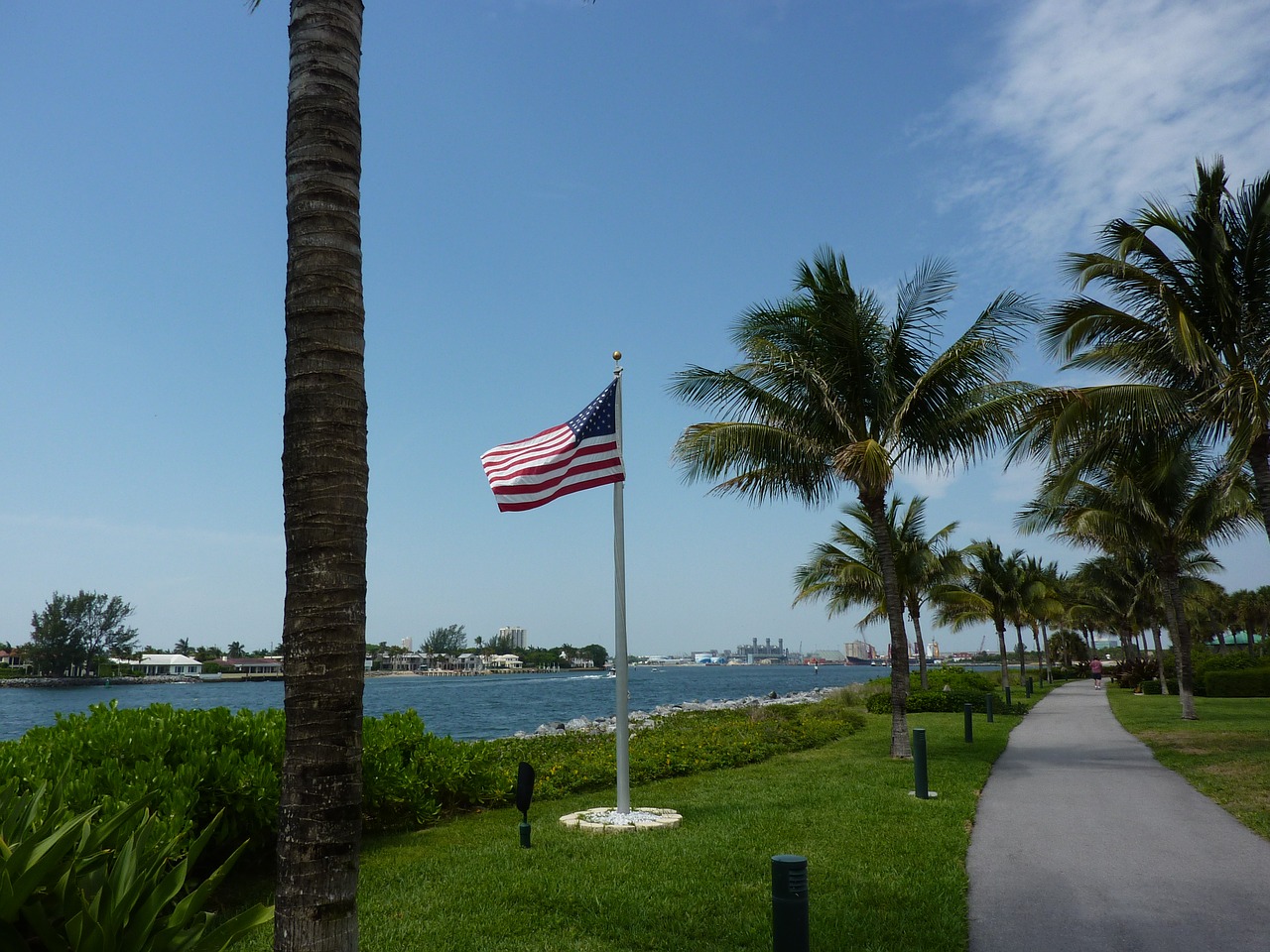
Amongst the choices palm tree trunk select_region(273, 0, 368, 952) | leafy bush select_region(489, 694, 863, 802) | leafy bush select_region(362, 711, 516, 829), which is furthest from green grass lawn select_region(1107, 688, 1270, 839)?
palm tree trunk select_region(273, 0, 368, 952)

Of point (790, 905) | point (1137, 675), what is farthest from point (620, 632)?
point (1137, 675)

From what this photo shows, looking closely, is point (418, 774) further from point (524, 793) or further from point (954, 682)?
point (954, 682)

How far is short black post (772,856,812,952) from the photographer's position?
4.17 metres

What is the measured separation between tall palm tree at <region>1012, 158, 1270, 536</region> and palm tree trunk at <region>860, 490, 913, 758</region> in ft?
9.99

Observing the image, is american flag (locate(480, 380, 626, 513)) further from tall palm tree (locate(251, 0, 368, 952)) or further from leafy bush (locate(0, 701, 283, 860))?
tall palm tree (locate(251, 0, 368, 952))

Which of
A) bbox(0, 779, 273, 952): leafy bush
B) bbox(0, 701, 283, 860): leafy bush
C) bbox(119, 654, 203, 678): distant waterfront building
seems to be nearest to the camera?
bbox(0, 779, 273, 952): leafy bush

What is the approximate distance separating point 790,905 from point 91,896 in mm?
2989

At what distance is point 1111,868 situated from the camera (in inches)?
304

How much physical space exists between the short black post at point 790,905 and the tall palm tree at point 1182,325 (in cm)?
1180

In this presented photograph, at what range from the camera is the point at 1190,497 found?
23.8 metres

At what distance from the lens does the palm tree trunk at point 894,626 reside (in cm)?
1534

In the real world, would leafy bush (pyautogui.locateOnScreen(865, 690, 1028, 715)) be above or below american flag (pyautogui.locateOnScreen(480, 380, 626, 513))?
below

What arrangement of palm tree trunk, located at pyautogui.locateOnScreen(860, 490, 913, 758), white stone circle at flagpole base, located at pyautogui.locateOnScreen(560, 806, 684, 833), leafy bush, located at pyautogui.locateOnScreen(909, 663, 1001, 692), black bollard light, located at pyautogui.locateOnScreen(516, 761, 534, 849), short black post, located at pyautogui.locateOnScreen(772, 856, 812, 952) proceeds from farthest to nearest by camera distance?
leafy bush, located at pyautogui.locateOnScreen(909, 663, 1001, 692), palm tree trunk, located at pyautogui.locateOnScreen(860, 490, 913, 758), white stone circle at flagpole base, located at pyautogui.locateOnScreen(560, 806, 684, 833), black bollard light, located at pyautogui.locateOnScreen(516, 761, 534, 849), short black post, located at pyautogui.locateOnScreen(772, 856, 812, 952)

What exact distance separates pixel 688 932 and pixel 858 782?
24.3 ft
